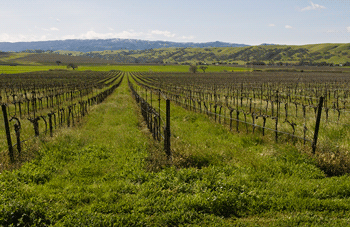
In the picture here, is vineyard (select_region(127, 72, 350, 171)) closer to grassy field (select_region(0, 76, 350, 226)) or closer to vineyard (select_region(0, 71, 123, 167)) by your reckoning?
grassy field (select_region(0, 76, 350, 226))

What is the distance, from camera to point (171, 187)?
565 cm

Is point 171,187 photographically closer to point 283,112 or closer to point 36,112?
point 283,112

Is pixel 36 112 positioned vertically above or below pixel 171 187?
above

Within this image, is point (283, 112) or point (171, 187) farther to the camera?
point (283, 112)

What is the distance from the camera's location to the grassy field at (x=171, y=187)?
448 cm

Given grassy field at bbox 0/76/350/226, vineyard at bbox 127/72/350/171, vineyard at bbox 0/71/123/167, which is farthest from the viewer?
vineyard at bbox 127/72/350/171

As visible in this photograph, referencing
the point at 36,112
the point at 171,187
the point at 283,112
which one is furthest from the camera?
the point at 36,112

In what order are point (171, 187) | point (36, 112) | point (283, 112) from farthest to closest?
point (36, 112) < point (283, 112) < point (171, 187)

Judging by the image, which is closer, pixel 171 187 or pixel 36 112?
pixel 171 187

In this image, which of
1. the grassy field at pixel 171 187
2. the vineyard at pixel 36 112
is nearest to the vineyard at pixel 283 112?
the grassy field at pixel 171 187

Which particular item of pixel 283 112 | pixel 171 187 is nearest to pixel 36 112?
pixel 171 187

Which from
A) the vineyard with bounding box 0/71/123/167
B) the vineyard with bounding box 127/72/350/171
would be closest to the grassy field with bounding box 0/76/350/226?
the vineyard with bounding box 0/71/123/167

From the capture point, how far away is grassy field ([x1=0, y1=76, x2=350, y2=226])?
4.48 metres

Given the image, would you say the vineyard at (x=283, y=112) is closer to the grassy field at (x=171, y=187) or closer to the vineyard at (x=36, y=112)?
the grassy field at (x=171, y=187)
